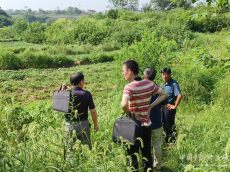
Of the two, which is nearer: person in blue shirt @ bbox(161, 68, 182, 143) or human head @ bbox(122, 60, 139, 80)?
human head @ bbox(122, 60, 139, 80)

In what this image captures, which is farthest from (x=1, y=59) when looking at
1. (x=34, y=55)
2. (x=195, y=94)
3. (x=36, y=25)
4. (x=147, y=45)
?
(x=36, y=25)

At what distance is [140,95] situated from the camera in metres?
2.87

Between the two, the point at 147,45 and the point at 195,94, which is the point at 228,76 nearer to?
the point at 195,94

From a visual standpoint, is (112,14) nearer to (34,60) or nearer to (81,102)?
(34,60)

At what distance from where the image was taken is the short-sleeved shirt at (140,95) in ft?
9.26

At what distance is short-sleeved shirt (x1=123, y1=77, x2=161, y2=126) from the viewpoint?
2822 millimetres

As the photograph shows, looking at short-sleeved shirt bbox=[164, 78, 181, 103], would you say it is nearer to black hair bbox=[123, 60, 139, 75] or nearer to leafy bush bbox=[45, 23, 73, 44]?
black hair bbox=[123, 60, 139, 75]

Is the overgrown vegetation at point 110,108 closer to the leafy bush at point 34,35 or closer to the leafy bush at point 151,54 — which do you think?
the leafy bush at point 151,54

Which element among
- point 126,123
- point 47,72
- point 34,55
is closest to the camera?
point 126,123

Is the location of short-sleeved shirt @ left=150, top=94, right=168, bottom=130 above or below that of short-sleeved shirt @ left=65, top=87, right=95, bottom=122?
below

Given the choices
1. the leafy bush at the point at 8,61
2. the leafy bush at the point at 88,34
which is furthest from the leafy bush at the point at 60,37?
the leafy bush at the point at 8,61

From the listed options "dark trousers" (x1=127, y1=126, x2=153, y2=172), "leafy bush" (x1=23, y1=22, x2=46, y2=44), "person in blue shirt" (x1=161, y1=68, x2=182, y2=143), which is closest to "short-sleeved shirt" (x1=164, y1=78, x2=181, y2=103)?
"person in blue shirt" (x1=161, y1=68, x2=182, y2=143)

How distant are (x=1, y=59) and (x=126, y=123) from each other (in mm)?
13923

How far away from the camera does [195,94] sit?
6703 millimetres
